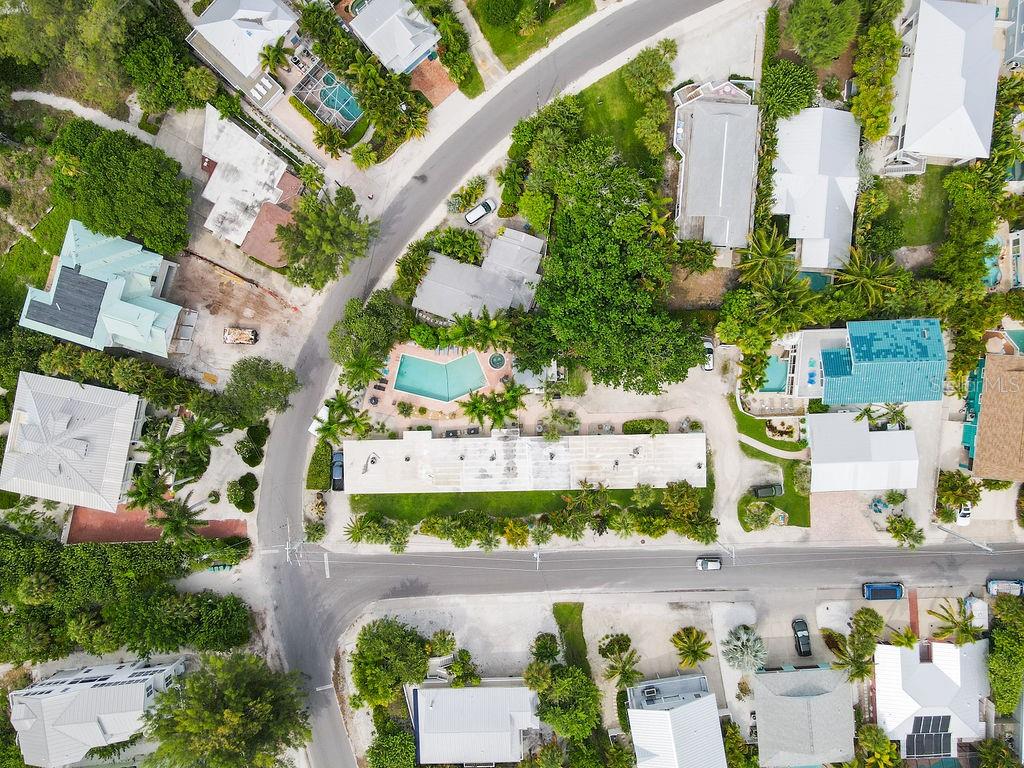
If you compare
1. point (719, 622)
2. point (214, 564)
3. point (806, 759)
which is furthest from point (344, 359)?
point (806, 759)

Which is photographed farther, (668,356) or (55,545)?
(55,545)

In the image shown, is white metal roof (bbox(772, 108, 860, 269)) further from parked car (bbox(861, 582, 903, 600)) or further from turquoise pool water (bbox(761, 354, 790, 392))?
parked car (bbox(861, 582, 903, 600))

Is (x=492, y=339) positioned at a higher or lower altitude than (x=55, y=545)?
higher

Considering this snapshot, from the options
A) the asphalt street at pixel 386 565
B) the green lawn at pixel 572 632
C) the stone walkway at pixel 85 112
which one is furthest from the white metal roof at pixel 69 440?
the green lawn at pixel 572 632

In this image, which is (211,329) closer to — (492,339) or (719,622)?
(492,339)

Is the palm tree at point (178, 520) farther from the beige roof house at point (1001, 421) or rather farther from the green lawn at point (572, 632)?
the beige roof house at point (1001, 421)

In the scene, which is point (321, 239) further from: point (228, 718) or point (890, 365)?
point (890, 365)
